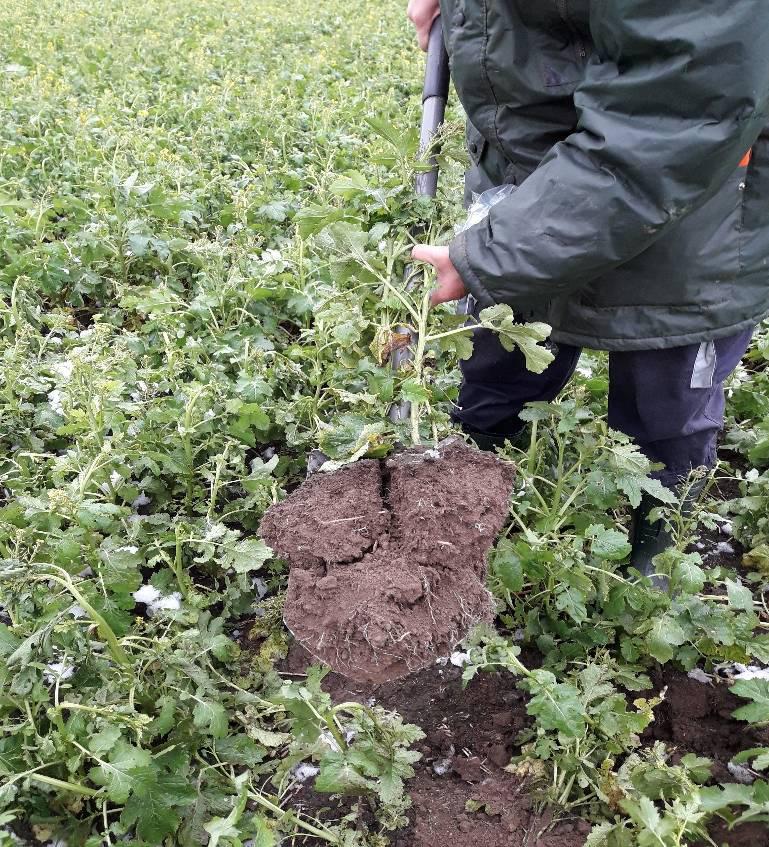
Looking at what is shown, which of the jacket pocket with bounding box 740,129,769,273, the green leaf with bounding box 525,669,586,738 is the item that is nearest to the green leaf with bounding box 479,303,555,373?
the jacket pocket with bounding box 740,129,769,273

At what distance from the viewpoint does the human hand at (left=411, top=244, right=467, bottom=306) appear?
174 centimetres

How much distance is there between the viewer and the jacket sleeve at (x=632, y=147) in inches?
51.3

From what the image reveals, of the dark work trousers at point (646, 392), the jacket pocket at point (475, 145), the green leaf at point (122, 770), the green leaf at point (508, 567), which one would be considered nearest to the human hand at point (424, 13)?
the jacket pocket at point (475, 145)

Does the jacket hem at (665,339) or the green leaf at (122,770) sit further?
the jacket hem at (665,339)

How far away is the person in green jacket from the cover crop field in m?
0.16

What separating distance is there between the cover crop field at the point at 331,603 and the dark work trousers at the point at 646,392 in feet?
0.47

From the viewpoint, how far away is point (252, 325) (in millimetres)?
3133

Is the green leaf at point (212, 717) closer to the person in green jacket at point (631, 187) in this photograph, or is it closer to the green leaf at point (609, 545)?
the green leaf at point (609, 545)

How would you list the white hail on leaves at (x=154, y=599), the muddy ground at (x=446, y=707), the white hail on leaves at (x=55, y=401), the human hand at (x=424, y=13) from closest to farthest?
the muddy ground at (x=446, y=707) < the white hail on leaves at (x=154, y=599) < the human hand at (x=424, y=13) < the white hail on leaves at (x=55, y=401)

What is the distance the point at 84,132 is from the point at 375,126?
3451mm

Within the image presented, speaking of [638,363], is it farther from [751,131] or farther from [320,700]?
[320,700]

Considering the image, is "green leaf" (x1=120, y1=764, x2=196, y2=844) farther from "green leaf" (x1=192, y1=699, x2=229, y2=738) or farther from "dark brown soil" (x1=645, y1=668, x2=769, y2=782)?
"dark brown soil" (x1=645, y1=668, x2=769, y2=782)

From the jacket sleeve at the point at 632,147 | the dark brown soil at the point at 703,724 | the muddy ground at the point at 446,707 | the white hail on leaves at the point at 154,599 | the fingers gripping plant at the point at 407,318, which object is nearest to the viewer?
the jacket sleeve at the point at 632,147

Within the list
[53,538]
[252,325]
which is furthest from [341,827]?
[252,325]
